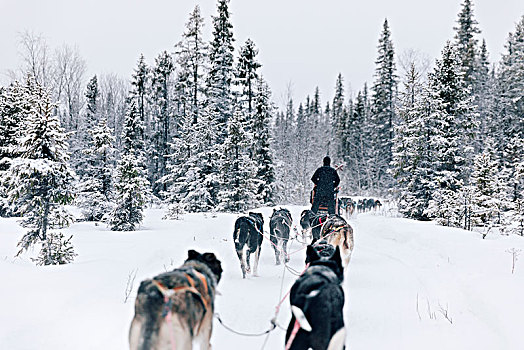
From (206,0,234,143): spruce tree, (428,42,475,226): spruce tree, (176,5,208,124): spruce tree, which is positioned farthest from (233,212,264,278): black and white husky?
(176,5,208,124): spruce tree

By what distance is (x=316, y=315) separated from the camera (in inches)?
107

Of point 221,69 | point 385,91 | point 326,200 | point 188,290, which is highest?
point 385,91

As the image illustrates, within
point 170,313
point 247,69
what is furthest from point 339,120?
point 170,313

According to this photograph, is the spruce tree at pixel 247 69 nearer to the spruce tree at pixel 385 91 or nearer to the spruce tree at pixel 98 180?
the spruce tree at pixel 98 180

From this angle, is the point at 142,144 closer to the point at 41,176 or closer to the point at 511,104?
the point at 41,176

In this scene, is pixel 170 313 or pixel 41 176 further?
pixel 41 176

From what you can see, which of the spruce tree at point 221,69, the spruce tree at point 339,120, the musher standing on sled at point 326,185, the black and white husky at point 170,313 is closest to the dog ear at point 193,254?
the black and white husky at point 170,313

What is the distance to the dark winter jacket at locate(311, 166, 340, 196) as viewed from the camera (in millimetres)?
9125

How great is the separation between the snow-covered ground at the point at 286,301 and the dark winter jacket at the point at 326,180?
1944mm


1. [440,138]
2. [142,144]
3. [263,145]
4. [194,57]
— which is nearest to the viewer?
[440,138]

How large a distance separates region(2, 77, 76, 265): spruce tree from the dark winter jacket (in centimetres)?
646

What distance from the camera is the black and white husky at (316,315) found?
267 cm

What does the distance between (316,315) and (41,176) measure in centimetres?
846

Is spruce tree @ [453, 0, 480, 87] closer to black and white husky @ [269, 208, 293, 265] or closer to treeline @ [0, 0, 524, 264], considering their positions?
treeline @ [0, 0, 524, 264]
